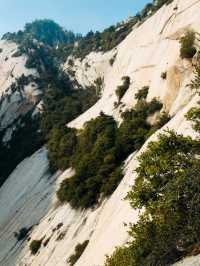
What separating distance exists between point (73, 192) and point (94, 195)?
192 inches

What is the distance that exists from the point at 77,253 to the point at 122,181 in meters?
9.37

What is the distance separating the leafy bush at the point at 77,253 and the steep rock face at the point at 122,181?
0.97 metres

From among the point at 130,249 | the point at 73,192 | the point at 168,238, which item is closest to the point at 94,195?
the point at 73,192

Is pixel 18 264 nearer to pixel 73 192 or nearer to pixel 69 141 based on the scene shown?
pixel 73 192

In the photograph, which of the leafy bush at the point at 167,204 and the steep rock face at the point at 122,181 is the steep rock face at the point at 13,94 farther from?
the leafy bush at the point at 167,204

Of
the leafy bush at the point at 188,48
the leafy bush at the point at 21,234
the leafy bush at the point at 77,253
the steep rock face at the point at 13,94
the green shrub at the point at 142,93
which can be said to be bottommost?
the leafy bush at the point at 77,253

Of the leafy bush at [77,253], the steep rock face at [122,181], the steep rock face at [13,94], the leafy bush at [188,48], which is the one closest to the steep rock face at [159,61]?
the steep rock face at [122,181]

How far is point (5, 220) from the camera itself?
7825cm

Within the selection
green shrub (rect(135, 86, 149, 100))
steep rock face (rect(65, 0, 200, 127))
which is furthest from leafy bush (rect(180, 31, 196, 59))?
green shrub (rect(135, 86, 149, 100))

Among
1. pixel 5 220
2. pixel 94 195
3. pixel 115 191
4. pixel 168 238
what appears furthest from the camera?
pixel 5 220

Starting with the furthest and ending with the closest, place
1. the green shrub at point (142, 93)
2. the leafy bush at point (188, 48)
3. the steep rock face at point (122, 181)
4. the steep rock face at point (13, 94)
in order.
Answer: the steep rock face at point (13, 94)
the green shrub at point (142, 93)
the leafy bush at point (188, 48)
the steep rock face at point (122, 181)

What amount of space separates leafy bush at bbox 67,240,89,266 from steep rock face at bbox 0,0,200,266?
973 mm

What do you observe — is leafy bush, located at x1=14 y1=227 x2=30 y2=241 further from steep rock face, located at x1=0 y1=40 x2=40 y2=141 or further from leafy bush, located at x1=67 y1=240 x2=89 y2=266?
steep rock face, located at x1=0 y1=40 x2=40 y2=141

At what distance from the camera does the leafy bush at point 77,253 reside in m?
51.9
